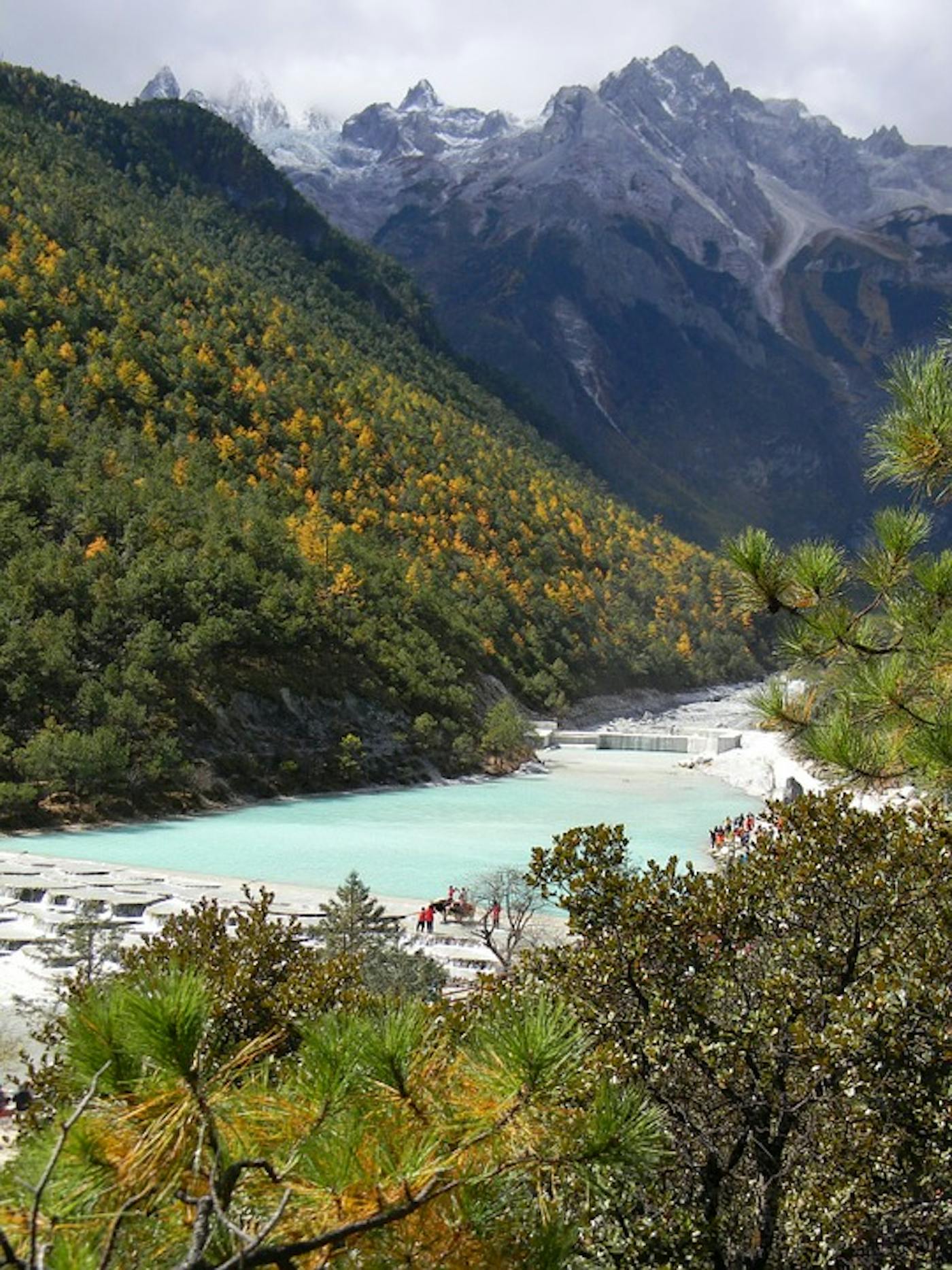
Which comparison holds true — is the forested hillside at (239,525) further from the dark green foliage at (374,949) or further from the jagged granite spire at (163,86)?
the jagged granite spire at (163,86)

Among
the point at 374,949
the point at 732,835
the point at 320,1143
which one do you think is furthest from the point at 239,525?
the point at 320,1143

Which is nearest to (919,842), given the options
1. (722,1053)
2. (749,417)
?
(722,1053)

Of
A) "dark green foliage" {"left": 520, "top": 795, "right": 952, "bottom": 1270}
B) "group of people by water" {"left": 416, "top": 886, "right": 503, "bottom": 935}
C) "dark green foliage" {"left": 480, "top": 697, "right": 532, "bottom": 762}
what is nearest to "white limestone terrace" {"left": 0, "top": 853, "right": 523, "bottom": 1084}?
"group of people by water" {"left": 416, "top": 886, "right": 503, "bottom": 935}

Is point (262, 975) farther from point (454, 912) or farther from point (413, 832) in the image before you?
point (413, 832)

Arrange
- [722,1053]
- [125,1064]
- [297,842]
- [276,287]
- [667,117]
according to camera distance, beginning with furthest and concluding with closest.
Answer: [667,117] < [276,287] < [297,842] < [722,1053] < [125,1064]

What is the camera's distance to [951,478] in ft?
12.6

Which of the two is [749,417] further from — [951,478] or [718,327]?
[951,478]

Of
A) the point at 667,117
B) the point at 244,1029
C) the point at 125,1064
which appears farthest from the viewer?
the point at 667,117

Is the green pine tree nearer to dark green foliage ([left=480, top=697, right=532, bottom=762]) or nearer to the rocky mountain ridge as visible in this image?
dark green foliage ([left=480, top=697, right=532, bottom=762])

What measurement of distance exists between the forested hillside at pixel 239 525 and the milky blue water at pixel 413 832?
2.12 meters

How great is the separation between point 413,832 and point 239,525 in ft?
58.9

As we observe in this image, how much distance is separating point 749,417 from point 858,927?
155156 millimetres

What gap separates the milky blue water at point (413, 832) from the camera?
21.6 m

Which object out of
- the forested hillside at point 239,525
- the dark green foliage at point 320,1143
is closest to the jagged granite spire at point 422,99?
the forested hillside at point 239,525
